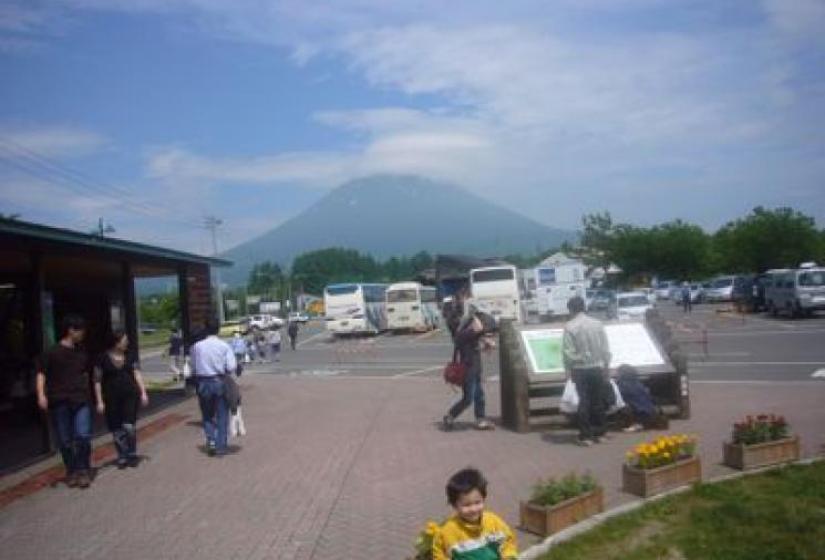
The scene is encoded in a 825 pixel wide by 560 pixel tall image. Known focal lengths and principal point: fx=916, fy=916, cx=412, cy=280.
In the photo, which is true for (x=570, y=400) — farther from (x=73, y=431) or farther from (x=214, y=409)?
(x=73, y=431)

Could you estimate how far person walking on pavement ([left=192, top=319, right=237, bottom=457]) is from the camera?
38.6ft

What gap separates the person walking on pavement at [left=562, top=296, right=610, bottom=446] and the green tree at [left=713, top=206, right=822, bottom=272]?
221ft

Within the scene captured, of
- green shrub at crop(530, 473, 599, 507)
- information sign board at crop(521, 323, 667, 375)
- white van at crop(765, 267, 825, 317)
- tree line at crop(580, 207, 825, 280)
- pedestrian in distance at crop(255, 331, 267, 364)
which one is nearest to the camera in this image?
green shrub at crop(530, 473, 599, 507)

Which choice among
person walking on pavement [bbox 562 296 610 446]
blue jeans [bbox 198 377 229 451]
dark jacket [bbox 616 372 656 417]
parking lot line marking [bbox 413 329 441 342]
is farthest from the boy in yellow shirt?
parking lot line marking [bbox 413 329 441 342]

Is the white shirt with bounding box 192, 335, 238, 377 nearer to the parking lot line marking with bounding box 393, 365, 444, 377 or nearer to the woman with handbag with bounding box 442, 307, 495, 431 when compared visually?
the woman with handbag with bounding box 442, 307, 495, 431

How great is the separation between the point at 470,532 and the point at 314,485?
4.71m

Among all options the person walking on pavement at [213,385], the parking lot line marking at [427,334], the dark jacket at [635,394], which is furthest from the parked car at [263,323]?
the dark jacket at [635,394]

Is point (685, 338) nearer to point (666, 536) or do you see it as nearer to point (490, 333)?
point (490, 333)

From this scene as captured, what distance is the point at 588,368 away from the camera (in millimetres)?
10805

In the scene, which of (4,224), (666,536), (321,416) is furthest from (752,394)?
(4,224)

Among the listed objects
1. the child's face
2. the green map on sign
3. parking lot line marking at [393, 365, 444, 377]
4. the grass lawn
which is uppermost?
the green map on sign

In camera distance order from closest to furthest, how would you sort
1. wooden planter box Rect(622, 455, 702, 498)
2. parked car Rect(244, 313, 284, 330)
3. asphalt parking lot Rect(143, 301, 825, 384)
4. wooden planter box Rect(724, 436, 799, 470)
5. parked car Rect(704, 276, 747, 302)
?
wooden planter box Rect(622, 455, 702, 498), wooden planter box Rect(724, 436, 799, 470), asphalt parking lot Rect(143, 301, 825, 384), parked car Rect(244, 313, 284, 330), parked car Rect(704, 276, 747, 302)

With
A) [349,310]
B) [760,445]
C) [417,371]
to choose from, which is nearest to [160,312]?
[349,310]

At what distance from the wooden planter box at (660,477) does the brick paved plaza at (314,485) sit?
17cm
